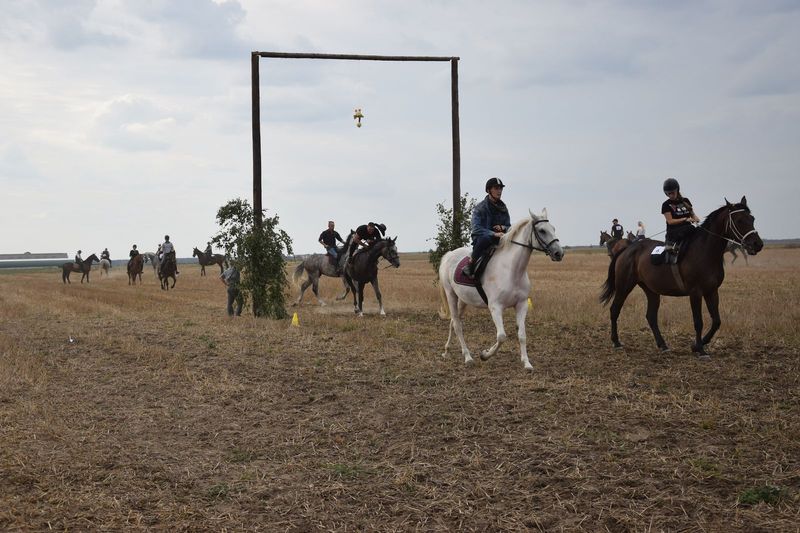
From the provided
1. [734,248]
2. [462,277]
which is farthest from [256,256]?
[734,248]

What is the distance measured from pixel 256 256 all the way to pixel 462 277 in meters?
9.01

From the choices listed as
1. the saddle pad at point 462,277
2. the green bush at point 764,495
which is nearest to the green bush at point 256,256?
the saddle pad at point 462,277

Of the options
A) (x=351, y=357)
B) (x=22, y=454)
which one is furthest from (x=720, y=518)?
(x=351, y=357)

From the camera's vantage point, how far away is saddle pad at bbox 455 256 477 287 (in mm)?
11788

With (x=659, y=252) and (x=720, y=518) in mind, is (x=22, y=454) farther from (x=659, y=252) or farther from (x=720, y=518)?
(x=659, y=252)

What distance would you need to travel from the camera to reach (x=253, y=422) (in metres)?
8.14

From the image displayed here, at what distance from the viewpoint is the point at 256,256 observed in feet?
64.5

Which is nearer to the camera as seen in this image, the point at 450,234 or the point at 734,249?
the point at 450,234

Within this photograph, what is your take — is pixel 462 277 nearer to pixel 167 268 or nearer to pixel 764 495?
pixel 764 495

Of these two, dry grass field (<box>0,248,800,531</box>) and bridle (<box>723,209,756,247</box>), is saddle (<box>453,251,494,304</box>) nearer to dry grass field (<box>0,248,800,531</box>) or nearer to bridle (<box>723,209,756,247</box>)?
dry grass field (<box>0,248,800,531</box>)

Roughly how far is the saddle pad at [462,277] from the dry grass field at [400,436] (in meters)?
1.18

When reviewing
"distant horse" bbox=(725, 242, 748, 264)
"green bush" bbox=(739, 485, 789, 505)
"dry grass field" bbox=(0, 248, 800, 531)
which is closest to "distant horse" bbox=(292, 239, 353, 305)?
"dry grass field" bbox=(0, 248, 800, 531)

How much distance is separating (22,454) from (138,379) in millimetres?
3986

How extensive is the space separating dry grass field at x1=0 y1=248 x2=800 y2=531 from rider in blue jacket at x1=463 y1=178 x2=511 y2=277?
5.56 ft
